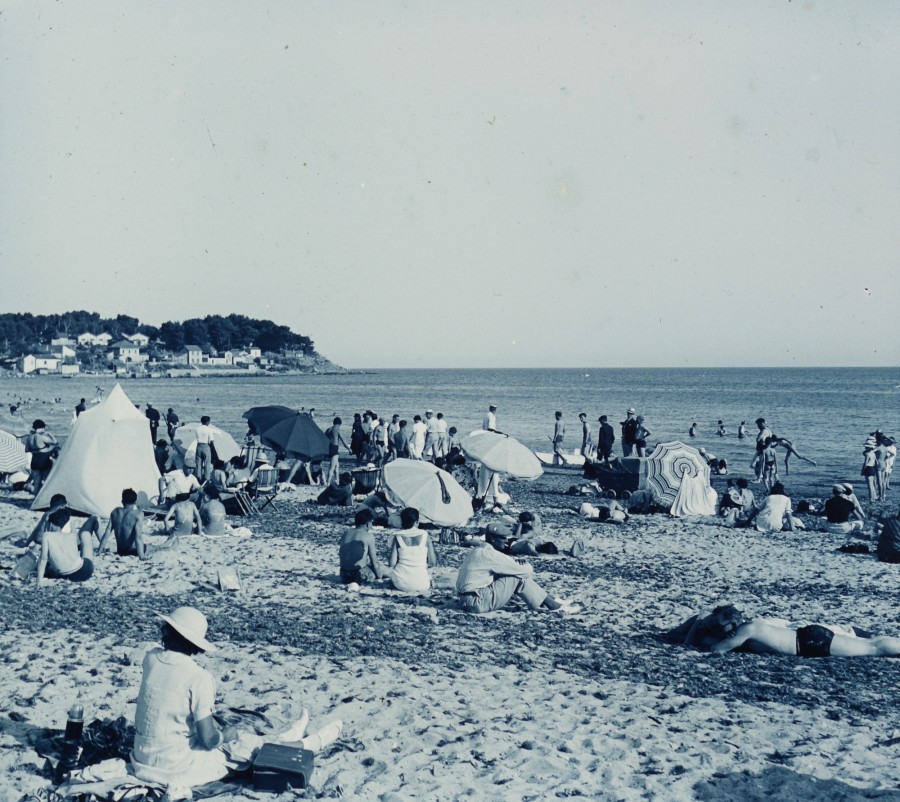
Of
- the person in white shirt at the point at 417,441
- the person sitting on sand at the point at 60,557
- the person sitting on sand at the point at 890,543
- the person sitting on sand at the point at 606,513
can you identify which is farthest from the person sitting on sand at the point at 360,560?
the person in white shirt at the point at 417,441

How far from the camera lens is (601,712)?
6.79 meters

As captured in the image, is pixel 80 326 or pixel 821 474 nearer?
pixel 821 474

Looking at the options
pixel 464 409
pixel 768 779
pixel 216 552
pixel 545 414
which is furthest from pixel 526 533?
pixel 464 409

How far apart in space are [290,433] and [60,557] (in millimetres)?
6975

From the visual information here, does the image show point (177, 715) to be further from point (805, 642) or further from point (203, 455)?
point (203, 455)

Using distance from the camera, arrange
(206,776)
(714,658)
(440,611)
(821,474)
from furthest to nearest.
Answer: (821,474) → (440,611) → (714,658) → (206,776)

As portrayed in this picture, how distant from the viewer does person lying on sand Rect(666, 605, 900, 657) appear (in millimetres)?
7945

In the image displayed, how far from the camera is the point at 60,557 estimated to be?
10.2 m

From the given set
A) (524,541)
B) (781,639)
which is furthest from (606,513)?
(781,639)

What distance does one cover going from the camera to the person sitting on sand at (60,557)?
33.0ft

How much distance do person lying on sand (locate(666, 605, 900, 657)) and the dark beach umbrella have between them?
9933 millimetres

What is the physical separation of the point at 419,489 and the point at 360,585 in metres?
2.00

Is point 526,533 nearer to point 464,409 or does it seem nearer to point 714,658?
point 714,658

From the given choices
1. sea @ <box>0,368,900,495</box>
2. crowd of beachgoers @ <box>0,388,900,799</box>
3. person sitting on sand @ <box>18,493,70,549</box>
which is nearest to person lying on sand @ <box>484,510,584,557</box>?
crowd of beachgoers @ <box>0,388,900,799</box>
